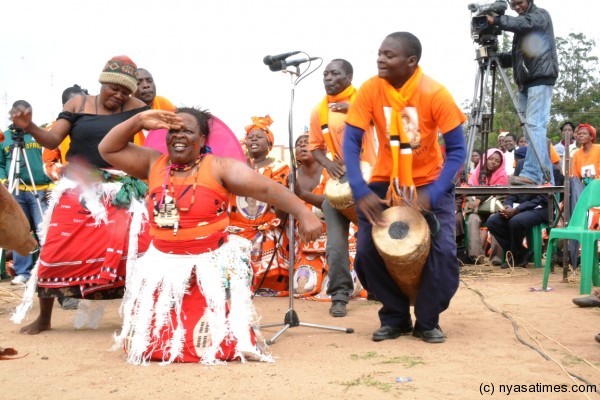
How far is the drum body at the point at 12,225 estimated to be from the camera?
2549 millimetres

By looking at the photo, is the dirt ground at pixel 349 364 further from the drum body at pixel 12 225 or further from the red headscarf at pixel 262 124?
the red headscarf at pixel 262 124

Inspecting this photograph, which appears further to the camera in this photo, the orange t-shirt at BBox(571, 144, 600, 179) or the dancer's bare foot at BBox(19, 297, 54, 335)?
the orange t-shirt at BBox(571, 144, 600, 179)

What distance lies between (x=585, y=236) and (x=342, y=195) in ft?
8.06

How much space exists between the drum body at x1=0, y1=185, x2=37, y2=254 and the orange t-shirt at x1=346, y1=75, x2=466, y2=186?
7.86 ft

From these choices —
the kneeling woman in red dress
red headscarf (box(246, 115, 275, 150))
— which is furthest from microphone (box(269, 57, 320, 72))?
red headscarf (box(246, 115, 275, 150))

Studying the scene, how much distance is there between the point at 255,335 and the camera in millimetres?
4352

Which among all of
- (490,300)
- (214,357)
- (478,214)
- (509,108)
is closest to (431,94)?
(214,357)

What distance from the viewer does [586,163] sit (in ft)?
29.9

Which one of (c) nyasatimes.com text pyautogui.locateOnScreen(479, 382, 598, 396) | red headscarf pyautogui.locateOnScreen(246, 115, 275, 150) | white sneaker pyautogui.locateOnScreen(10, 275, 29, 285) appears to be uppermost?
red headscarf pyautogui.locateOnScreen(246, 115, 275, 150)

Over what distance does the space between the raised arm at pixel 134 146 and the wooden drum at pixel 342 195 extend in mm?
1646

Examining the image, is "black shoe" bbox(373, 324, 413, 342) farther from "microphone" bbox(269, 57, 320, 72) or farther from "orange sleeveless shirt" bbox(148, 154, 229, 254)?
"microphone" bbox(269, 57, 320, 72)

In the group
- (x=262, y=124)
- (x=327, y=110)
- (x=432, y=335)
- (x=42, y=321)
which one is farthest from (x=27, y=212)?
(x=432, y=335)

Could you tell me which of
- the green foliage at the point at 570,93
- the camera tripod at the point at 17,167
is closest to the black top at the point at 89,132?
the camera tripod at the point at 17,167

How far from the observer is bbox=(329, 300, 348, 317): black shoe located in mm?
5758
